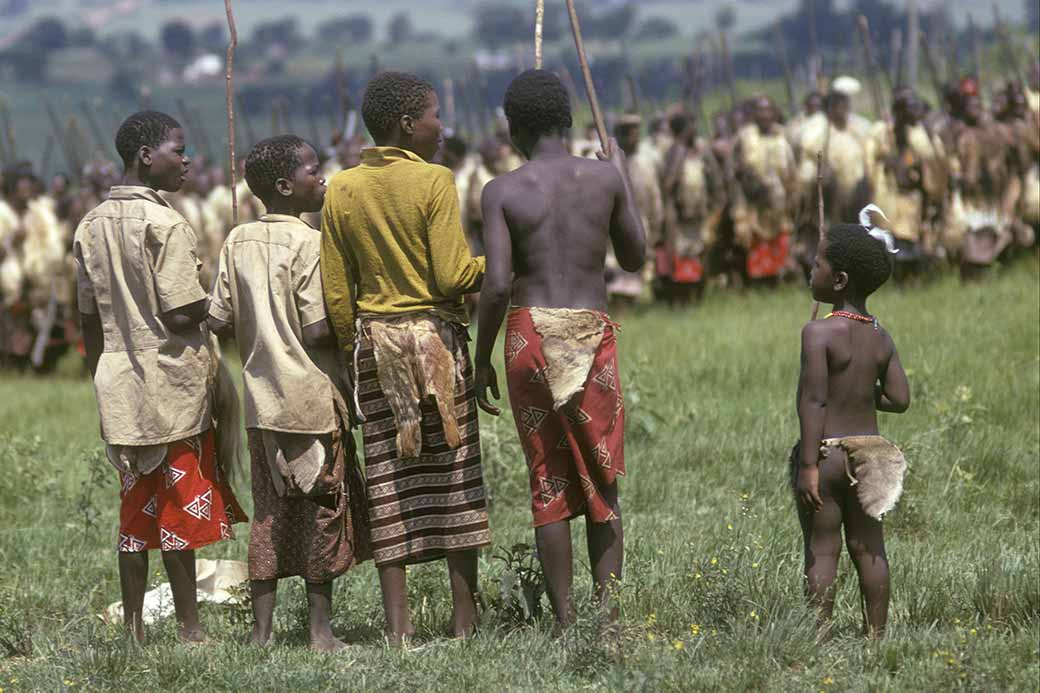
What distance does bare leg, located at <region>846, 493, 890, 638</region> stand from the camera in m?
5.00

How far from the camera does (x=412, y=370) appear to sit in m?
5.23

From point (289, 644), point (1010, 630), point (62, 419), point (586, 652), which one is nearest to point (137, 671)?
point (289, 644)

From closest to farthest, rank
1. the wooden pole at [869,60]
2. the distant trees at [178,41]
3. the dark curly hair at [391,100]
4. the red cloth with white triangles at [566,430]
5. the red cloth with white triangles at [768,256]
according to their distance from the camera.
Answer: the red cloth with white triangles at [566,430] < the dark curly hair at [391,100] < the red cloth with white triangles at [768,256] < the wooden pole at [869,60] < the distant trees at [178,41]

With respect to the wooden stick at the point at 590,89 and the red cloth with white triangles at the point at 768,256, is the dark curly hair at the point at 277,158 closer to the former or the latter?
the wooden stick at the point at 590,89

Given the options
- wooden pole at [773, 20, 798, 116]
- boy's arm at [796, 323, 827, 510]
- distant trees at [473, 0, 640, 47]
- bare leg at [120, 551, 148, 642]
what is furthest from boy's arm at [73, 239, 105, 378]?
distant trees at [473, 0, 640, 47]

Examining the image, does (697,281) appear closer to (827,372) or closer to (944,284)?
(944,284)

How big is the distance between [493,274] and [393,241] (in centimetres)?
39

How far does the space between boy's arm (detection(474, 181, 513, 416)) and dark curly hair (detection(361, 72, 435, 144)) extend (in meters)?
0.41

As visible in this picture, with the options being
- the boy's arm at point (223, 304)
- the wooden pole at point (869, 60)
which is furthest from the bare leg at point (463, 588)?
the wooden pole at point (869, 60)

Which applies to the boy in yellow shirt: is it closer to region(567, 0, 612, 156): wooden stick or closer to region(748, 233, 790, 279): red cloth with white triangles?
region(567, 0, 612, 156): wooden stick

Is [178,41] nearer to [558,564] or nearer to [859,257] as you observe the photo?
[558,564]

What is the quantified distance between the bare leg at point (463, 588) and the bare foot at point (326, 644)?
406 millimetres

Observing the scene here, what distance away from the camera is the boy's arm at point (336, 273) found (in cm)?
530

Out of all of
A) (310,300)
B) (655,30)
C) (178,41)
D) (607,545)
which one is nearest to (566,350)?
(607,545)
